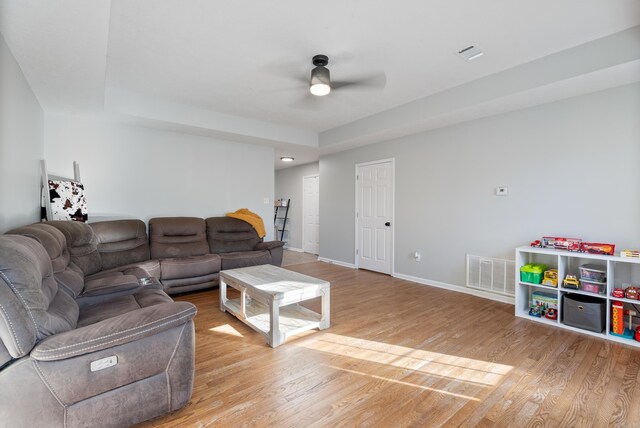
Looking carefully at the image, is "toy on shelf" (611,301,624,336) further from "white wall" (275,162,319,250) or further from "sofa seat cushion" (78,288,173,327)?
"white wall" (275,162,319,250)

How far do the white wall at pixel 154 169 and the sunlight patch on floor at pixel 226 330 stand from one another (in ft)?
8.28

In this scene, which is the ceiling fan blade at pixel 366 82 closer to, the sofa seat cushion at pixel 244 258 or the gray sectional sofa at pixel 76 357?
the sofa seat cushion at pixel 244 258

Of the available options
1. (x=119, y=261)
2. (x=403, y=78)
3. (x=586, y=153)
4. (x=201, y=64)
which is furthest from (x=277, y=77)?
(x=586, y=153)

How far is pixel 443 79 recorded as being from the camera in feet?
10.9

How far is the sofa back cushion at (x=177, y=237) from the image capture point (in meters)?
4.12

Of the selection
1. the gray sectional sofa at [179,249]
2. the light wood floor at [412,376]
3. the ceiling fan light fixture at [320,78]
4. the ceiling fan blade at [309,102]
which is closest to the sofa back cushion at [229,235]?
the gray sectional sofa at [179,249]

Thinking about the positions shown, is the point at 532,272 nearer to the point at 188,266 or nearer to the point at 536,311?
the point at 536,311

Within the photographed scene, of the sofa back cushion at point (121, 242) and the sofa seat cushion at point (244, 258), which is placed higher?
the sofa back cushion at point (121, 242)

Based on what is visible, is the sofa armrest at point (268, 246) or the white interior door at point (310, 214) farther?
the white interior door at point (310, 214)

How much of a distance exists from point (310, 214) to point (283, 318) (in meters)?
4.74

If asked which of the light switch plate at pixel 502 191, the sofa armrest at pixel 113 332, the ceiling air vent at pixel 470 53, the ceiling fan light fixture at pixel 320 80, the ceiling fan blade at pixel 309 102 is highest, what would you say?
the ceiling fan blade at pixel 309 102

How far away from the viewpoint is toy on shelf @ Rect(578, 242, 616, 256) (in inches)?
107

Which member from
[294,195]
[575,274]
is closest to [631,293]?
[575,274]

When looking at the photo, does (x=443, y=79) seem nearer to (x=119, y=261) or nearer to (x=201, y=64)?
(x=201, y=64)
